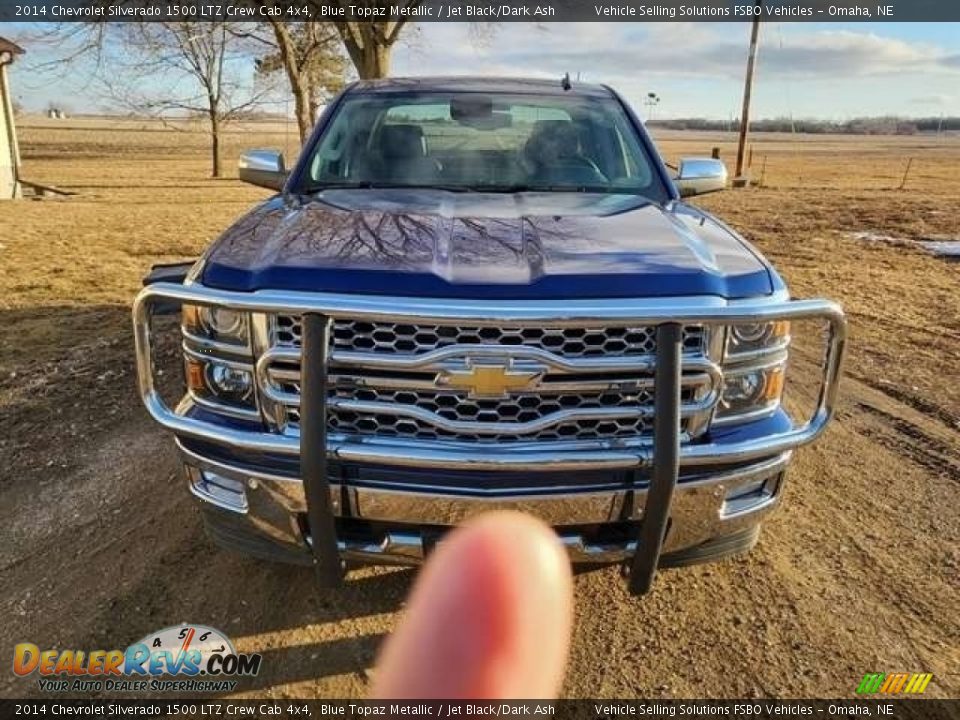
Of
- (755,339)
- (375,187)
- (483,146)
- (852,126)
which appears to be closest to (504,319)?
(755,339)

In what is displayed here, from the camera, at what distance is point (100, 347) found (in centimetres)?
530

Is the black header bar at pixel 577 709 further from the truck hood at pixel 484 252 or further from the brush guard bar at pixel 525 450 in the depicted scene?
the truck hood at pixel 484 252

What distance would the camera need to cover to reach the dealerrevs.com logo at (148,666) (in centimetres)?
224

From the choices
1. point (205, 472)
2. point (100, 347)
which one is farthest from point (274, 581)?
point (100, 347)

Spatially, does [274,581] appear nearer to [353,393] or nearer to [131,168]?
[353,393]

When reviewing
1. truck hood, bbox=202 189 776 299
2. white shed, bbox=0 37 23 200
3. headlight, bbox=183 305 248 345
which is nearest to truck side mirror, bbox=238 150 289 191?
truck hood, bbox=202 189 776 299

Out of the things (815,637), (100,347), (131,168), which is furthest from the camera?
(131,168)

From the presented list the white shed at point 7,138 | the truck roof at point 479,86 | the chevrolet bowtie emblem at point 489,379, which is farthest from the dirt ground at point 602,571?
the white shed at point 7,138

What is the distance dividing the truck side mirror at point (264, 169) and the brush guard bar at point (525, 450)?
1.88 m

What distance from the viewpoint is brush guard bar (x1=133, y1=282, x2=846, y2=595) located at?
6.18ft

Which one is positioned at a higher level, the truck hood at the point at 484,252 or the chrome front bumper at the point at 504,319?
the truck hood at the point at 484,252

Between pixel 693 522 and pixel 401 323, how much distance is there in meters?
1.07

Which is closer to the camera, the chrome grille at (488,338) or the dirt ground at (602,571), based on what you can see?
the chrome grille at (488,338)

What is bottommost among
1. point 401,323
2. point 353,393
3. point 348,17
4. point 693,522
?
point 693,522
